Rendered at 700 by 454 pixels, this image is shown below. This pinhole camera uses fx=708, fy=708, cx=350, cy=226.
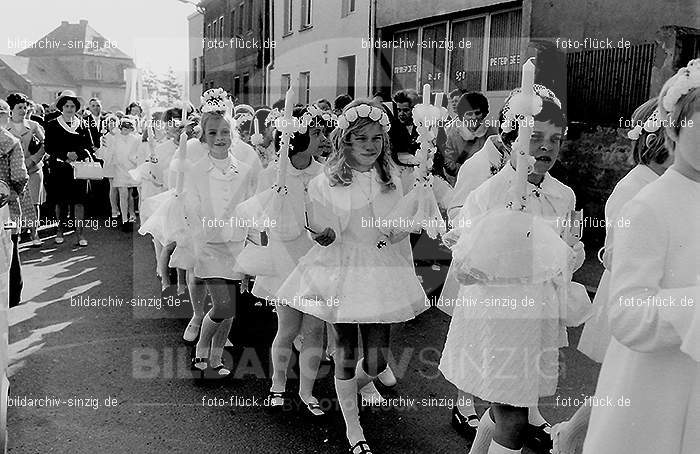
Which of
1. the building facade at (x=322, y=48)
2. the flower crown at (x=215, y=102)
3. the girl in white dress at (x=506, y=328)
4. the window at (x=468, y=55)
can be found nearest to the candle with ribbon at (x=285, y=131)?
the flower crown at (x=215, y=102)

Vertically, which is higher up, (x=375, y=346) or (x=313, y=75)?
(x=313, y=75)

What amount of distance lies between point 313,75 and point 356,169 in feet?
52.0

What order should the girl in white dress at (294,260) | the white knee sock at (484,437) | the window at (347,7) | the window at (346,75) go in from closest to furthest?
1. the white knee sock at (484,437)
2. the girl in white dress at (294,260)
3. the window at (347,7)
4. the window at (346,75)

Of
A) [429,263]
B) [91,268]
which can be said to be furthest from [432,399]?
[91,268]

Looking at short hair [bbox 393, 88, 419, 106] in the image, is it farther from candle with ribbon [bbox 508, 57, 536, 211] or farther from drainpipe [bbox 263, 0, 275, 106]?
drainpipe [bbox 263, 0, 275, 106]

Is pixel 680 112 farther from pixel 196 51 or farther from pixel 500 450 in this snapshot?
pixel 196 51

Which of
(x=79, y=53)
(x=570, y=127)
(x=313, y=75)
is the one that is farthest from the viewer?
(x=79, y=53)

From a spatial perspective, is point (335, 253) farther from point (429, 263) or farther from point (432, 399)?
point (429, 263)

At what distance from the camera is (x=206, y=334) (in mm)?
5188

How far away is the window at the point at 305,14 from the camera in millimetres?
19812

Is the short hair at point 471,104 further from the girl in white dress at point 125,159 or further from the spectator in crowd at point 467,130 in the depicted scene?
the girl in white dress at point 125,159

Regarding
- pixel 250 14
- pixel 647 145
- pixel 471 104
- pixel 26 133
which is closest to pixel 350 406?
pixel 647 145

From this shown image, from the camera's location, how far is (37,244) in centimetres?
1062

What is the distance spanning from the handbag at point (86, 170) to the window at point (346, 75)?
8.08 meters
